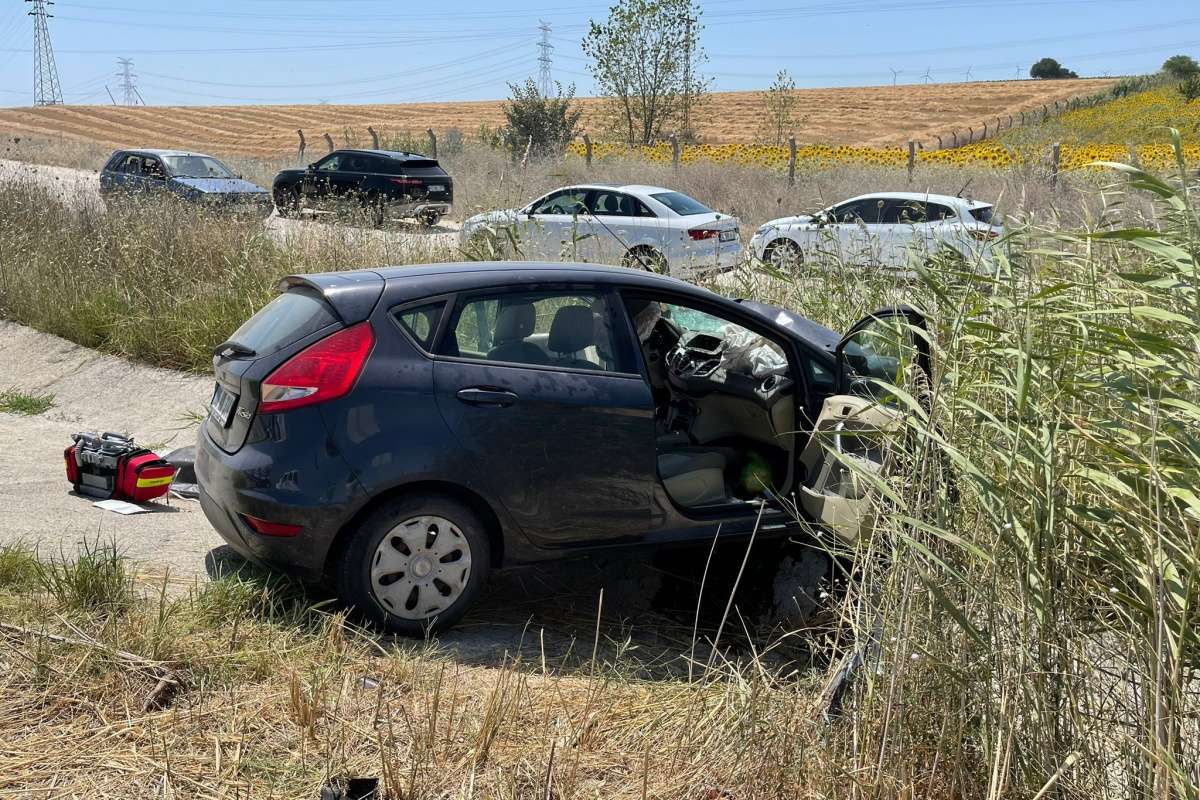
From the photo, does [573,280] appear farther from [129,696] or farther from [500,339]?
[129,696]

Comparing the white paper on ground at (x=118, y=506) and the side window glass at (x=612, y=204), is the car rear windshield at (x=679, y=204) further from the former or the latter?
the white paper on ground at (x=118, y=506)

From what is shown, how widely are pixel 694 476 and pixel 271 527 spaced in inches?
79.9

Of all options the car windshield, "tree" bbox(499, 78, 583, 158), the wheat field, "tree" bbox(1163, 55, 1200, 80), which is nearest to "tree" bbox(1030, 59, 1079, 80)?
the wheat field

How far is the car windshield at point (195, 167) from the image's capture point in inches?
898

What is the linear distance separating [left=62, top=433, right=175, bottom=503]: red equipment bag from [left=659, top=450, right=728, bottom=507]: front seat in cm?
300

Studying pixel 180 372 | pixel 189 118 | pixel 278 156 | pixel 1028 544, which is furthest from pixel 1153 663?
pixel 189 118

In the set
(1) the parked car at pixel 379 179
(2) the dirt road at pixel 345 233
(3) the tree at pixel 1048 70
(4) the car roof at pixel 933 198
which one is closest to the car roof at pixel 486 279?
(2) the dirt road at pixel 345 233

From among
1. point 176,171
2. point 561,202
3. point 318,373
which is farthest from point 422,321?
point 176,171

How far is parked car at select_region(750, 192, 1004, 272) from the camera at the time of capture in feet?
Answer: 27.4

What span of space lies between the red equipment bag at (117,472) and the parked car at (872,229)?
445cm

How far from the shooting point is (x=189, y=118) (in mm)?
70625

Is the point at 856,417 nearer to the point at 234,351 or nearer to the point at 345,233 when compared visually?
the point at 234,351

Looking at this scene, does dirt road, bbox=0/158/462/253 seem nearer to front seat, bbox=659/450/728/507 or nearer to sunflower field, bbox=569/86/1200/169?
front seat, bbox=659/450/728/507

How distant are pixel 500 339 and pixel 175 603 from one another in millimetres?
1746
